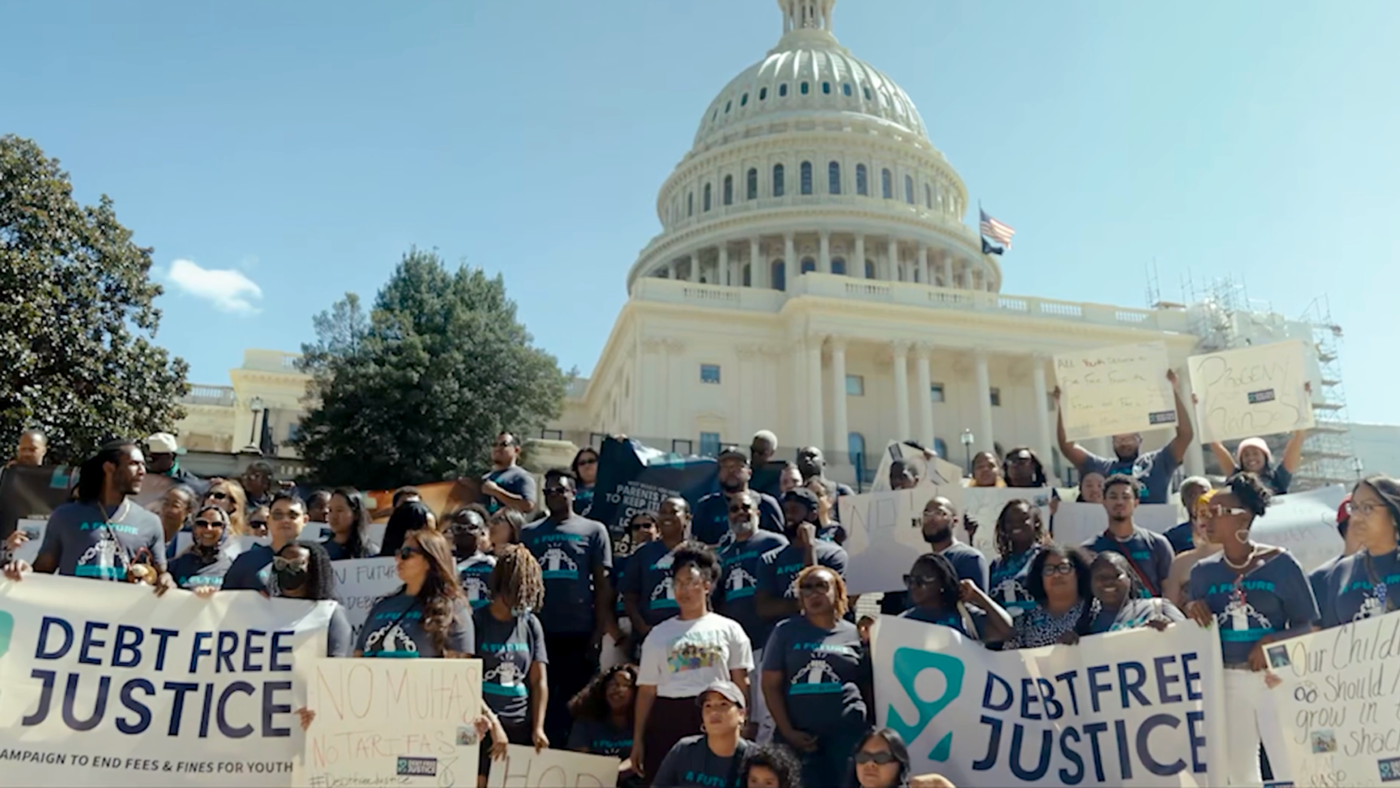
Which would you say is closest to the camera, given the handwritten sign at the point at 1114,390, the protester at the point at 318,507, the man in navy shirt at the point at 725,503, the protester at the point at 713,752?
the protester at the point at 713,752

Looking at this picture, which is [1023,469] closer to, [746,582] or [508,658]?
[746,582]

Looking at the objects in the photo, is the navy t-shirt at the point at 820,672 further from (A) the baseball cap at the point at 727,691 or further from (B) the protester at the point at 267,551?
(B) the protester at the point at 267,551

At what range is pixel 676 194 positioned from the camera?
79500mm

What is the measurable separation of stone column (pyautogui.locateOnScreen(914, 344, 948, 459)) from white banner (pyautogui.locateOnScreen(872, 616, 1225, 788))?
145ft

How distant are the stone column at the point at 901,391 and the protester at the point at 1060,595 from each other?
43059 millimetres

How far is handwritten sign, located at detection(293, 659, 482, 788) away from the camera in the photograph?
5.55 m

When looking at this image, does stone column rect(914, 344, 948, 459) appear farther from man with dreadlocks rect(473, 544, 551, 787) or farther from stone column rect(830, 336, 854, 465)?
man with dreadlocks rect(473, 544, 551, 787)

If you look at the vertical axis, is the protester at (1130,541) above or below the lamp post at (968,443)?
below

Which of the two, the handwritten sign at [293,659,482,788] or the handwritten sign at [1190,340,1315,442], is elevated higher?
the handwritten sign at [1190,340,1315,442]

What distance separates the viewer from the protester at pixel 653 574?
7.80m

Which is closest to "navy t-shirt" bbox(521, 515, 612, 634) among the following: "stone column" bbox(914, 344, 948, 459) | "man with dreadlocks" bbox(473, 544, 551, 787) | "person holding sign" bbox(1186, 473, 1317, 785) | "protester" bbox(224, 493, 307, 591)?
"man with dreadlocks" bbox(473, 544, 551, 787)

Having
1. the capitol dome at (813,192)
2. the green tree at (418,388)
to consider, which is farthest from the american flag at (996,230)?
the green tree at (418,388)

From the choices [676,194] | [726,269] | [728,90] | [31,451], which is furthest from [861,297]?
[31,451]

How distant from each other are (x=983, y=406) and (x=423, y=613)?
48464 mm
